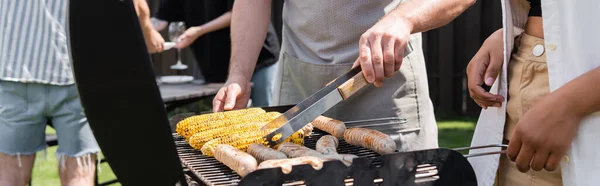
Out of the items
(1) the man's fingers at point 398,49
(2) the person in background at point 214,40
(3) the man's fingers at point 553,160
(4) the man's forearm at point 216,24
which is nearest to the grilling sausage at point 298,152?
(1) the man's fingers at point 398,49

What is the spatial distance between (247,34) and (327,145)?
1019 millimetres

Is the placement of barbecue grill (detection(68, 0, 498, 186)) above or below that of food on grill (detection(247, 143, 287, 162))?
above

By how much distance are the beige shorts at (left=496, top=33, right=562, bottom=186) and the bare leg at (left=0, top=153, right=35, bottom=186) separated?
253 centimetres

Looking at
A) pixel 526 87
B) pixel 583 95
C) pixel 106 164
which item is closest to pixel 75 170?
pixel 526 87

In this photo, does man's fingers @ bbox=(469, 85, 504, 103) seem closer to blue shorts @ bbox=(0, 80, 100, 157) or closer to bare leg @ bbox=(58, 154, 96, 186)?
blue shorts @ bbox=(0, 80, 100, 157)

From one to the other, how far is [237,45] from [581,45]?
4.55 ft

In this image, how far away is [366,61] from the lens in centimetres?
181

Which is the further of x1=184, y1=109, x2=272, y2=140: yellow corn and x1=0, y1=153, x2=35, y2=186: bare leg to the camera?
x1=0, y1=153, x2=35, y2=186: bare leg

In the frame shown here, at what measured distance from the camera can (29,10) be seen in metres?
3.38

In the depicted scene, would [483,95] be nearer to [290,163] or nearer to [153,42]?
[290,163]

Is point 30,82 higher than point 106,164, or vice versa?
point 30,82

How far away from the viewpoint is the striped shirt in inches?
133

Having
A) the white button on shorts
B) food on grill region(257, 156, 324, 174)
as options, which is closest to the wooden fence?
the white button on shorts

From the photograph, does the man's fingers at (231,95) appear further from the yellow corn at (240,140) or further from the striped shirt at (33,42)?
the striped shirt at (33,42)
